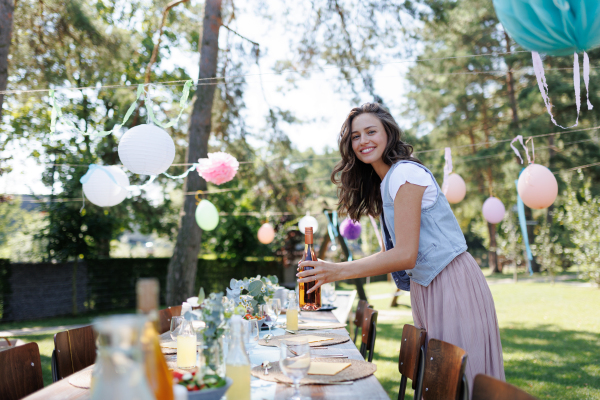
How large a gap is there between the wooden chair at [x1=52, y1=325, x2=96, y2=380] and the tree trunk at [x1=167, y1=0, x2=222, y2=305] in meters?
4.29

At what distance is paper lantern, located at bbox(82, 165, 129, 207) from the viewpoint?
484cm

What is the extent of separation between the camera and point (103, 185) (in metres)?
4.84

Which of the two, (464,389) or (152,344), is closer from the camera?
(152,344)

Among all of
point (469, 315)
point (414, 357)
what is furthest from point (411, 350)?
point (469, 315)

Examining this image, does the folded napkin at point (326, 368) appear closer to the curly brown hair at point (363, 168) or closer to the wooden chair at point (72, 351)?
the curly brown hair at point (363, 168)

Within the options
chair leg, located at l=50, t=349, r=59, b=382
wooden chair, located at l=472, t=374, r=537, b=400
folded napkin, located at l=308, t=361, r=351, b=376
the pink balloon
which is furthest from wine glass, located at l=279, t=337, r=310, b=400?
the pink balloon

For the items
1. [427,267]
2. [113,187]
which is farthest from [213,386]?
[113,187]

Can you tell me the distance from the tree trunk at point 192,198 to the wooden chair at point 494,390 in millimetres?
5675

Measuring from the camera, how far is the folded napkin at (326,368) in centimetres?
144

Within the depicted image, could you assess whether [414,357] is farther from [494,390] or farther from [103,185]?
[103,185]

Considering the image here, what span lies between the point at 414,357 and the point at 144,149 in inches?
106

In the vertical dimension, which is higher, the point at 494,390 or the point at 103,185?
the point at 103,185

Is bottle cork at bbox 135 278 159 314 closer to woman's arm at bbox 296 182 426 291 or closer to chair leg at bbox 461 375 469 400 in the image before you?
woman's arm at bbox 296 182 426 291

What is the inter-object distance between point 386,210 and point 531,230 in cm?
1835
